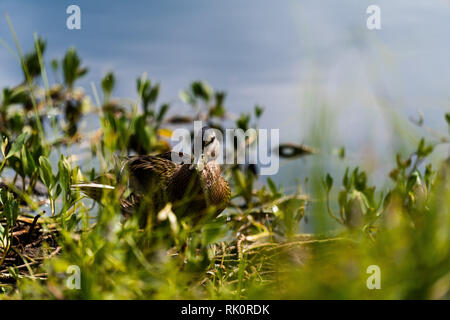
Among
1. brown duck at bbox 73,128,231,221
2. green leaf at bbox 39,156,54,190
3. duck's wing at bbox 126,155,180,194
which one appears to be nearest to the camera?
green leaf at bbox 39,156,54,190

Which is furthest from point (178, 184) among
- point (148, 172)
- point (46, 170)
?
point (46, 170)

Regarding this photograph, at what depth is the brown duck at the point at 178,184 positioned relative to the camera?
1.30 metres

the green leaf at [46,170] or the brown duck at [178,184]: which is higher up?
the green leaf at [46,170]

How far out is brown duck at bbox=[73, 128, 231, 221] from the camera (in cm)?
130

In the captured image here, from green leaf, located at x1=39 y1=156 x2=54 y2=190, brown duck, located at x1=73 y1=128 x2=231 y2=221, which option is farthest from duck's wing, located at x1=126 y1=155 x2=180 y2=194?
green leaf, located at x1=39 y1=156 x2=54 y2=190

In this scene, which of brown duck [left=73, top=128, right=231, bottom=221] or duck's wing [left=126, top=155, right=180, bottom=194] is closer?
brown duck [left=73, top=128, right=231, bottom=221]

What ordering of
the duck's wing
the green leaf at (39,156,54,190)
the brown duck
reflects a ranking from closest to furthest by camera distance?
1. the green leaf at (39,156,54,190)
2. the brown duck
3. the duck's wing

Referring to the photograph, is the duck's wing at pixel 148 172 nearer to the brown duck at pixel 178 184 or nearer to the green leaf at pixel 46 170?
the brown duck at pixel 178 184

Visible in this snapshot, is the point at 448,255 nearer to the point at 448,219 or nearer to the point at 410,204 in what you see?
the point at 448,219

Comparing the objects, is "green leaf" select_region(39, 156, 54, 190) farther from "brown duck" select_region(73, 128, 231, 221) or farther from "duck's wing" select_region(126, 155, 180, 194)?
"duck's wing" select_region(126, 155, 180, 194)

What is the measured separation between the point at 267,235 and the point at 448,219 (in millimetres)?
978

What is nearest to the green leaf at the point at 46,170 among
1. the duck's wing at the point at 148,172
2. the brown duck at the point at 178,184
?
the brown duck at the point at 178,184

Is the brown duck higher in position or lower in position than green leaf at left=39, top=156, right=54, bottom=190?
lower
